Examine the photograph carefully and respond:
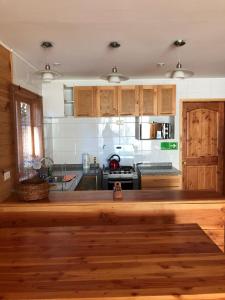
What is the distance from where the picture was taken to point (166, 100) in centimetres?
436

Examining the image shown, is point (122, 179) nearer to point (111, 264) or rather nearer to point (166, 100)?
point (166, 100)

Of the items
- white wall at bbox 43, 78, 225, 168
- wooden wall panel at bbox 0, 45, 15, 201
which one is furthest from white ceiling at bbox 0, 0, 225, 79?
white wall at bbox 43, 78, 225, 168

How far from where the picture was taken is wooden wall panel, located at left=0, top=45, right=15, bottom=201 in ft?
8.65

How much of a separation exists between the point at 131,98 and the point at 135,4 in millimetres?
2461

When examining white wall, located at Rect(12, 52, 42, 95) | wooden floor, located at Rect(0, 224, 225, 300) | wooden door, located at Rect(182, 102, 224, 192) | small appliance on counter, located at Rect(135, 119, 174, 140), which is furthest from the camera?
wooden door, located at Rect(182, 102, 224, 192)

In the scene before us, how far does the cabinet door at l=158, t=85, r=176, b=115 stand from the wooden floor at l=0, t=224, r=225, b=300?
276 cm

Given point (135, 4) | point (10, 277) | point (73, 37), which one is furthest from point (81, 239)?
point (73, 37)

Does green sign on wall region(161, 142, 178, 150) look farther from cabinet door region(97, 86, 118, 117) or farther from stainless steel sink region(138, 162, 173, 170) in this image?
cabinet door region(97, 86, 118, 117)

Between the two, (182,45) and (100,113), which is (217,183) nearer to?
(100,113)

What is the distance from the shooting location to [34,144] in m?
3.71

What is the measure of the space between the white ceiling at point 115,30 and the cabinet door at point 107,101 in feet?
2.37

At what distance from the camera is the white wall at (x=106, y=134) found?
4.59 meters

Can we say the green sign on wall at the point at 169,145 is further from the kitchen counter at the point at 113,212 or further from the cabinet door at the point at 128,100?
the kitchen counter at the point at 113,212

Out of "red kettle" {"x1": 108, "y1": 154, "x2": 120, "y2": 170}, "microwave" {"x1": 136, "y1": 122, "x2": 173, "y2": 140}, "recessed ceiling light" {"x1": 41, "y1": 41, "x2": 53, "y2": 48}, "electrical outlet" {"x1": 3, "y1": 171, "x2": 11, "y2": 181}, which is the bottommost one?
"red kettle" {"x1": 108, "y1": 154, "x2": 120, "y2": 170}
